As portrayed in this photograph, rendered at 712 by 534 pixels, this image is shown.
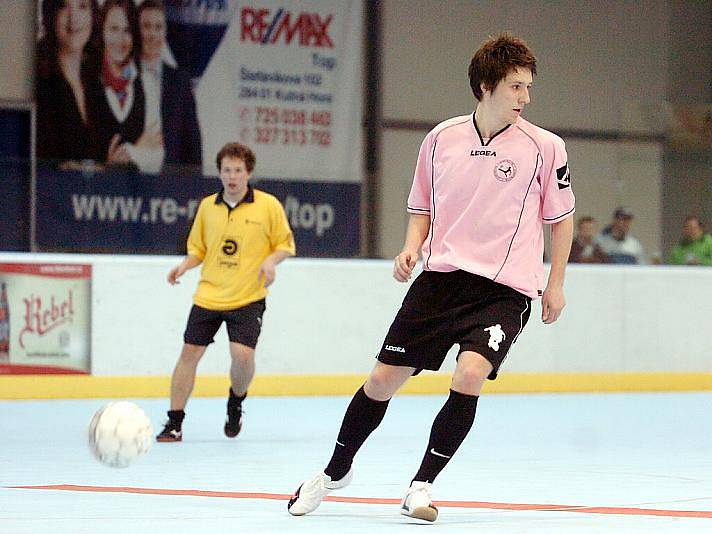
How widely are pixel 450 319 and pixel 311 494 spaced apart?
2.53 feet

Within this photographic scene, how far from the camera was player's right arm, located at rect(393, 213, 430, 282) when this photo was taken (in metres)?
5.12

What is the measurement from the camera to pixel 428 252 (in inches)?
209

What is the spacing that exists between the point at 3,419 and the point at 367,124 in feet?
31.2

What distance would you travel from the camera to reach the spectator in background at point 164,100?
16.8m

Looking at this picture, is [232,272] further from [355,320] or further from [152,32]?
[152,32]

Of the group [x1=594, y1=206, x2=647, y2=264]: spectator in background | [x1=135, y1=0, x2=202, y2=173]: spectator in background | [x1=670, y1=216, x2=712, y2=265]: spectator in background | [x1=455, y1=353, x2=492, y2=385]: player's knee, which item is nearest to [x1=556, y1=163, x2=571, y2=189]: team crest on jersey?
[x1=455, y1=353, x2=492, y2=385]: player's knee

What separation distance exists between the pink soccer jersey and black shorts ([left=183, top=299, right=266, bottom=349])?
11.1 feet

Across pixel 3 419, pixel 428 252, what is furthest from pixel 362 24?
pixel 428 252

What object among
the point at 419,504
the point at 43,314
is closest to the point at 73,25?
the point at 43,314

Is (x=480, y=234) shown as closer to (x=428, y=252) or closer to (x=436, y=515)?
(x=428, y=252)

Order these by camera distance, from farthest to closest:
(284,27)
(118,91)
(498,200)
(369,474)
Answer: (284,27), (118,91), (369,474), (498,200)

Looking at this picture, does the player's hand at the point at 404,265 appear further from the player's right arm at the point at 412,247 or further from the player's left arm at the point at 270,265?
the player's left arm at the point at 270,265

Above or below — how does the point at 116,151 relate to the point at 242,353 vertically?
above

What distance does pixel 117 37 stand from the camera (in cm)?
1658
